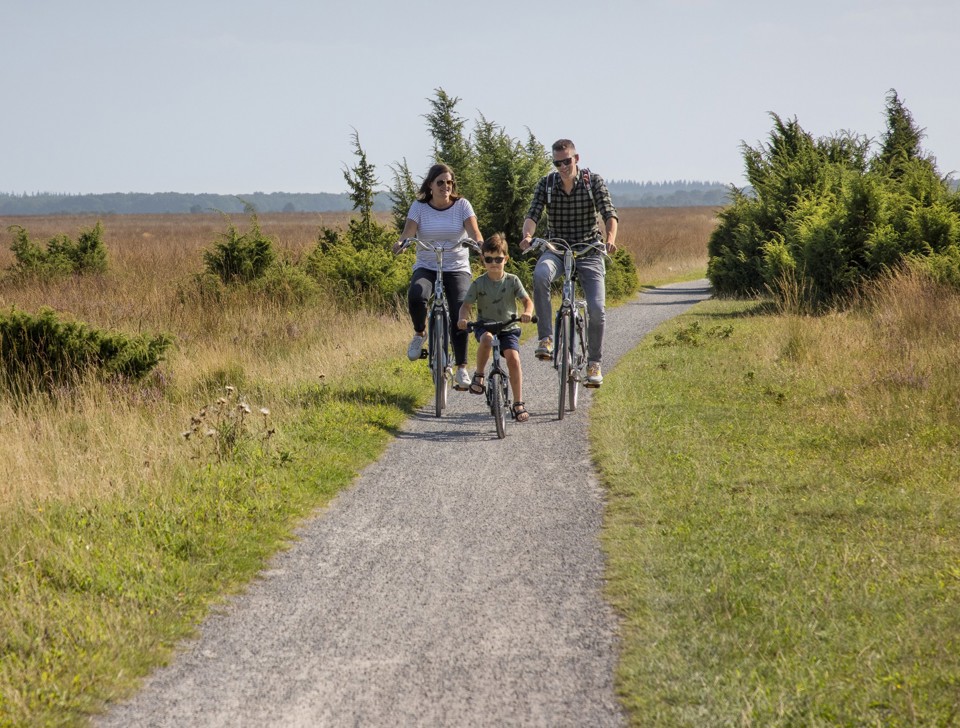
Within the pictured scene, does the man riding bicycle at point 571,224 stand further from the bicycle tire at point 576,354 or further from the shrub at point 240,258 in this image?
the shrub at point 240,258

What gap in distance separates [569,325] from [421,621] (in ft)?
17.2

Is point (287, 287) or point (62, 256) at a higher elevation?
point (62, 256)

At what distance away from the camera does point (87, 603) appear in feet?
15.4

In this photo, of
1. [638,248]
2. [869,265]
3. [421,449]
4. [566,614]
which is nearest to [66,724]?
[566,614]

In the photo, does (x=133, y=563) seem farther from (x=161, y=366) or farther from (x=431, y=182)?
(x=161, y=366)

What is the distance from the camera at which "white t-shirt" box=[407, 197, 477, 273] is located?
9633 mm

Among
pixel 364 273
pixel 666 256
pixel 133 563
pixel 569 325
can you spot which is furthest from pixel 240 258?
pixel 666 256

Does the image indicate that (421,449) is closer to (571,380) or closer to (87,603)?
(571,380)

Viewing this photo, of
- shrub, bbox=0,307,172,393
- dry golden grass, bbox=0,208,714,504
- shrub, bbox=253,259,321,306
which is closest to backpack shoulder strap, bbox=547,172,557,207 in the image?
dry golden grass, bbox=0,208,714,504

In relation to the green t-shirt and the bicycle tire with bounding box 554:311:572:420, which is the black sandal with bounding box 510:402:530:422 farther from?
the green t-shirt

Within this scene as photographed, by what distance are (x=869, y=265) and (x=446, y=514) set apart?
48.2ft

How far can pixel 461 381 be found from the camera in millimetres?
9477

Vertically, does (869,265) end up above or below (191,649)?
above

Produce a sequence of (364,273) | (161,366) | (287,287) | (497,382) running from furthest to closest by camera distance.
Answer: (364,273) < (287,287) < (161,366) < (497,382)
